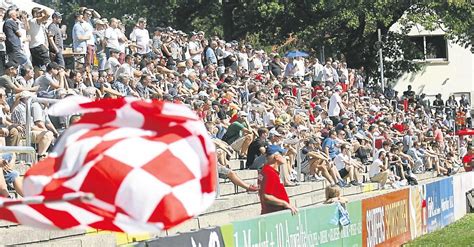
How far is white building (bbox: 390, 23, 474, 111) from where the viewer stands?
2594 inches

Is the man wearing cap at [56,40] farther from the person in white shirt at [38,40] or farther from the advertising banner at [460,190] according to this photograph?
the advertising banner at [460,190]

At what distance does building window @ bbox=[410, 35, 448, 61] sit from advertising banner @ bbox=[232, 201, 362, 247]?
150 feet

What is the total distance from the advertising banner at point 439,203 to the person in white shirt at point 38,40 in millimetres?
9255

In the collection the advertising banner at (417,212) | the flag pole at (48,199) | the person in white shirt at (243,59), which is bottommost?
the advertising banner at (417,212)

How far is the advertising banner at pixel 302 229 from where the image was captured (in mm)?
13234

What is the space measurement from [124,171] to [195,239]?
5.24 m

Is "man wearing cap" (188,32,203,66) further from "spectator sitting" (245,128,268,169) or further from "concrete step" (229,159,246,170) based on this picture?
"spectator sitting" (245,128,268,169)

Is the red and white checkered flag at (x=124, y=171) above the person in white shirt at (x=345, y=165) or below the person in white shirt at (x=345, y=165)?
above

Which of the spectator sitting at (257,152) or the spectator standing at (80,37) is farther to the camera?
the spectator standing at (80,37)

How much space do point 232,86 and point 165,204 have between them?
70.0 feet

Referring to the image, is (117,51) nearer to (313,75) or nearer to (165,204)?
(313,75)

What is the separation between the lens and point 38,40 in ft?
69.1

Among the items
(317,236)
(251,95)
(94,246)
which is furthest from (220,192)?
(251,95)

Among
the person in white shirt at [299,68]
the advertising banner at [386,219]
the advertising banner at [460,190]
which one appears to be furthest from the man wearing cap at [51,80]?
the person in white shirt at [299,68]
